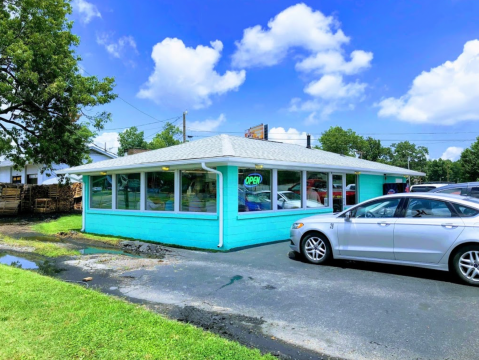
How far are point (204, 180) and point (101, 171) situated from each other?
4.88 metres

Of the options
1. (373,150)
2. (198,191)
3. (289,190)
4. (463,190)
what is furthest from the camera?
(373,150)

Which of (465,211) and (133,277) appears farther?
(133,277)

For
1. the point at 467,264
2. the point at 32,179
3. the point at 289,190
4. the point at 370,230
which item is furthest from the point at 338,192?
the point at 32,179

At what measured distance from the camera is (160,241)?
10.0 m

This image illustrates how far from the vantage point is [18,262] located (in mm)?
7449

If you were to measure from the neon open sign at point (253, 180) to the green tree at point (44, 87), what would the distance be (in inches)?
501

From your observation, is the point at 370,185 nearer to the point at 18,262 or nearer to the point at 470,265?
the point at 470,265

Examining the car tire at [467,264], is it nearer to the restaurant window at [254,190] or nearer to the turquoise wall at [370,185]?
the restaurant window at [254,190]

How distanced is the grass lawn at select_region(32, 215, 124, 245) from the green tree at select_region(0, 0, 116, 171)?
3.66 metres

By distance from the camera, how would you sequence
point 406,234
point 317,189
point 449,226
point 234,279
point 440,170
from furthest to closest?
point 440,170 < point 317,189 < point 234,279 < point 406,234 < point 449,226

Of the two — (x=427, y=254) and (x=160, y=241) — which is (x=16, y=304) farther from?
(x=427, y=254)

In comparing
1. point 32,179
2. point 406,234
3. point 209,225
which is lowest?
point 209,225

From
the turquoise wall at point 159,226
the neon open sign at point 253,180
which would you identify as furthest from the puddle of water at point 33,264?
the neon open sign at point 253,180

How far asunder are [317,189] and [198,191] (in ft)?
15.1
